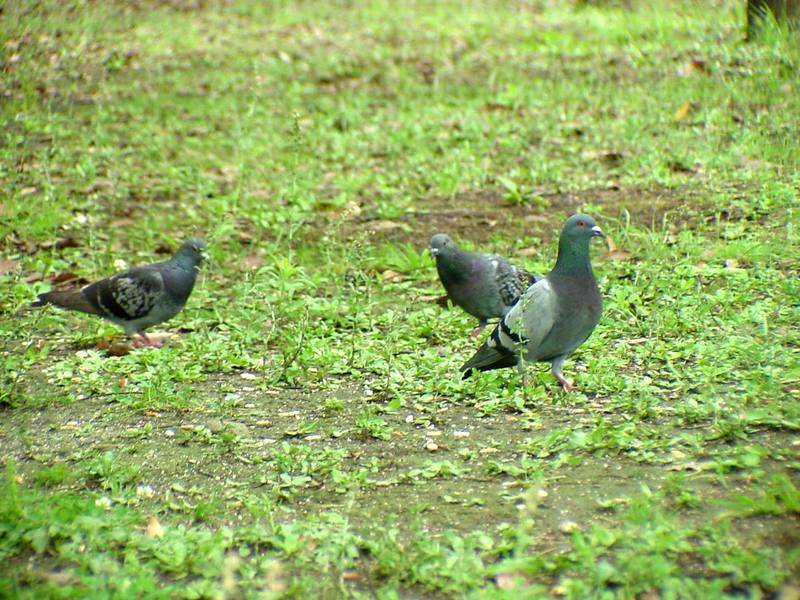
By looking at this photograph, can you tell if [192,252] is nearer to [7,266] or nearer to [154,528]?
[7,266]

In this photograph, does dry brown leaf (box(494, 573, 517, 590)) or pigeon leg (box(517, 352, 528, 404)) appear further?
pigeon leg (box(517, 352, 528, 404))

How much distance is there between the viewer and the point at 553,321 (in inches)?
188

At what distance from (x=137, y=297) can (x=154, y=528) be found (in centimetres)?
245

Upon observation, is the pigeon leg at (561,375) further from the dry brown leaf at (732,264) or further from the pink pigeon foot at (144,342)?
the pink pigeon foot at (144,342)

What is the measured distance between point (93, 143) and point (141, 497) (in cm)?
632

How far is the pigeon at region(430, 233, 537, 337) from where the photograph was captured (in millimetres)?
5883

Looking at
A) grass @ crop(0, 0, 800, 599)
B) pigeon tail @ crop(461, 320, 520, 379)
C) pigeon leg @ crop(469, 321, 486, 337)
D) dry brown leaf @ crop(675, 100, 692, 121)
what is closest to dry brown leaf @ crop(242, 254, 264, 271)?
grass @ crop(0, 0, 800, 599)

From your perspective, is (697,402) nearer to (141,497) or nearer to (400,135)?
(141,497)

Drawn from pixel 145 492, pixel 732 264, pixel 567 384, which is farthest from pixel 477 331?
pixel 145 492

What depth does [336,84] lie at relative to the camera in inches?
461

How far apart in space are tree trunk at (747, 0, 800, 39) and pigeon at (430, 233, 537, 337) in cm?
514

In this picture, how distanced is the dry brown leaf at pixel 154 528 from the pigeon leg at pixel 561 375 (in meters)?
2.06

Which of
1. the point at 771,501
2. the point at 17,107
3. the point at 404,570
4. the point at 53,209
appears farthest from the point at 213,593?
the point at 17,107

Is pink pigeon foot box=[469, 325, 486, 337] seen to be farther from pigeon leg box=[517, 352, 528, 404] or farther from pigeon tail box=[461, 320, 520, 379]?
pigeon leg box=[517, 352, 528, 404]
